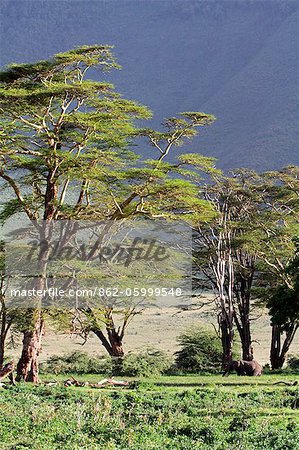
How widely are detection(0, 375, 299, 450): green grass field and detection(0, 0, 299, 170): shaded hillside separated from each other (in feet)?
315

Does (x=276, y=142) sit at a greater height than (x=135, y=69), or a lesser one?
lesser

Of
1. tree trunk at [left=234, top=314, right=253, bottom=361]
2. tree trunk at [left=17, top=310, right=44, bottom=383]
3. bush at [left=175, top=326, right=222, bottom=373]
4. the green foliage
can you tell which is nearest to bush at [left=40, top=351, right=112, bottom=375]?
bush at [left=175, top=326, right=222, bottom=373]

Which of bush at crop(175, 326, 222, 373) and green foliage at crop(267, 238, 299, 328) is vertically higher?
green foliage at crop(267, 238, 299, 328)

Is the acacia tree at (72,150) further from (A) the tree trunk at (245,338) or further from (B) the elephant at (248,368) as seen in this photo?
(A) the tree trunk at (245,338)

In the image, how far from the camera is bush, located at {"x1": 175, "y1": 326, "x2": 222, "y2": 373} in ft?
102

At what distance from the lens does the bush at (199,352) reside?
31062 millimetres

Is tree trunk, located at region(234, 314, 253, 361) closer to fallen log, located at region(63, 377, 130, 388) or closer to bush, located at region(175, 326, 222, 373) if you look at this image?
bush, located at region(175, 326, 222, 373)

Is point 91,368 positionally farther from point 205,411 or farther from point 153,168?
point 205,411

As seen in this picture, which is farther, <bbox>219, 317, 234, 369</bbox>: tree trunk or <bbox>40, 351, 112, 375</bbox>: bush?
<bbox>219, 317, 234, 369</bbox>: tree trunk

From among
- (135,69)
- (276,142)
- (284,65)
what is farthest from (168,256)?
(135,69)

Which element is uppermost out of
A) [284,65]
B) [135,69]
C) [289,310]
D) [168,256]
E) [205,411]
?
[135,69]

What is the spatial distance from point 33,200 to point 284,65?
137 m

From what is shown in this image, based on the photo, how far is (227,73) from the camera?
17150cm

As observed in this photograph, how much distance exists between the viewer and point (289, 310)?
72.1 feet
